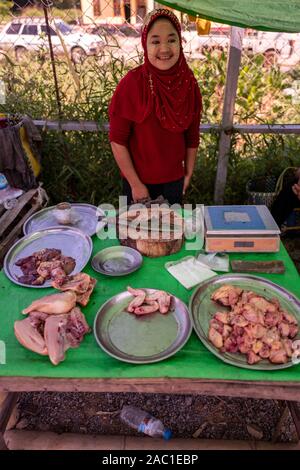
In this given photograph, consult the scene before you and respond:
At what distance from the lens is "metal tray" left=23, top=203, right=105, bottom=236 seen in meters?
2.47

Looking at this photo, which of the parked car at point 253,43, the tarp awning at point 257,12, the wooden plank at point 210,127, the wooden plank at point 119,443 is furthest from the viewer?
the parked car at point 253,43

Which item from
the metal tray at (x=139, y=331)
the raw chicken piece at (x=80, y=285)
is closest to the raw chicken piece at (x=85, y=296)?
the raw chicken piece at (x=80, y=285)

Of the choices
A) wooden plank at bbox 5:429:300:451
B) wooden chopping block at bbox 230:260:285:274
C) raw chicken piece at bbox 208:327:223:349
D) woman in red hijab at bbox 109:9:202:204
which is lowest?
wooden plank at bbox 5:429:300:451

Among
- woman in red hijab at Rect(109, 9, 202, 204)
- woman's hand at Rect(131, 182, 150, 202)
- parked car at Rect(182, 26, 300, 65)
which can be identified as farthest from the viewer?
parked car at Rect(182, 26, 300, 65)

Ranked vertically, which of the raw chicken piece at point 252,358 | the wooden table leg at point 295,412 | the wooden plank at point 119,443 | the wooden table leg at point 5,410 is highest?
the raw chicken piece at point 252,358

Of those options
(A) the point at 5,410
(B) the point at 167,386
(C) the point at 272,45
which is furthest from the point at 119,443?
(C) the point at 272,45

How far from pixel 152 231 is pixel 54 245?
2.06 ft

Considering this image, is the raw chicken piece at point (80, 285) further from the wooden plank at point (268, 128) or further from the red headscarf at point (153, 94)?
the wooden plank at point (268, 128)

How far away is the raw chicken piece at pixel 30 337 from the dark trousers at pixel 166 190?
1595 millimetres

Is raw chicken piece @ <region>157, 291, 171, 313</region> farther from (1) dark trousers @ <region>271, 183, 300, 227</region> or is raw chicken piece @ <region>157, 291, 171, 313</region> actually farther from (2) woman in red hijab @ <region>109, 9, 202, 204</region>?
(1) dark trousers @ <region>271, 183, 300, 227</region>

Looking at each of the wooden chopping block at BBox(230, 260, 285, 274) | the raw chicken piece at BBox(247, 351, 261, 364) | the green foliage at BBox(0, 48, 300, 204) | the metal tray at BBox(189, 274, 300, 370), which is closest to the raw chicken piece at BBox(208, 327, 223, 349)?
the metal tray at BBox(189, 274, 300, 370)

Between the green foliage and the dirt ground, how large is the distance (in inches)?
85.6

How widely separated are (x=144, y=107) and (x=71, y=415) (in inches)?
84.8

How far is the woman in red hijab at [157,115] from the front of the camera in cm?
233
